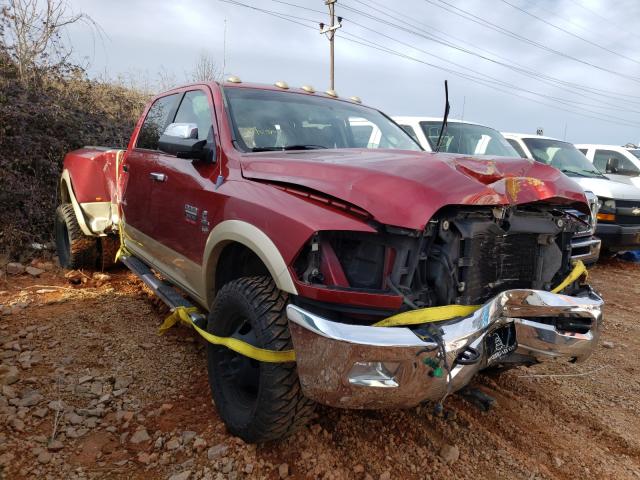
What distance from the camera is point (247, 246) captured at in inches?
93.0

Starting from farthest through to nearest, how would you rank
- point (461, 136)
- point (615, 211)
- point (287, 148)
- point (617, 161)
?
1. point (617, 161)
2. point (615, 211)
3. point (461, 136)
4. point (287, 148)

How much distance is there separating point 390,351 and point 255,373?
94cm

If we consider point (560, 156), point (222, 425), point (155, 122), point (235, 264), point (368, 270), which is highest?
point (155, 122)

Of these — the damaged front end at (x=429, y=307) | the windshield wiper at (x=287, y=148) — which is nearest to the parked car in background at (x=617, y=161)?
the damaged front end at (x=429, y=307)

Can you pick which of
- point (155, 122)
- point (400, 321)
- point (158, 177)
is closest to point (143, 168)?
point (158, 177)

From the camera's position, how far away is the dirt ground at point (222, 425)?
2.33 m

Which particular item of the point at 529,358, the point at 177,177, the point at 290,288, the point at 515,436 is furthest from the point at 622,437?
the point at 177,177

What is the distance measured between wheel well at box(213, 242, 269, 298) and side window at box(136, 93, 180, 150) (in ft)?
5.39

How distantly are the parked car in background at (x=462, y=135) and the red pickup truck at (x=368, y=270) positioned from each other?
13.7 feet

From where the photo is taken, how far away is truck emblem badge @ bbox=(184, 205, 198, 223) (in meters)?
2.94

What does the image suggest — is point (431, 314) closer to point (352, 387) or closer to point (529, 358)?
point (352, 387)

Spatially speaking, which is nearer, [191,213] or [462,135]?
[191,213]

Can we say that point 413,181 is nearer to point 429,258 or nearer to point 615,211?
point 429,258

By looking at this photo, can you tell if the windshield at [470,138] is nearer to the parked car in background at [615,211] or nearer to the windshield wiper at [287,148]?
the parked car in background at [615,211]
